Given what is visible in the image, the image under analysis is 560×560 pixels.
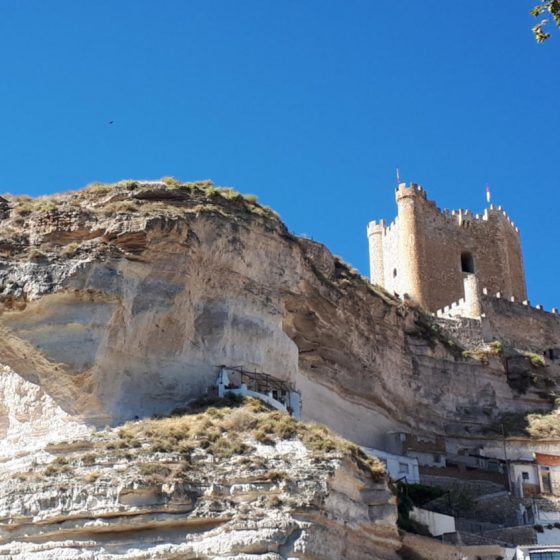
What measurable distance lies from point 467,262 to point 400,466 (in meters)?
21.0

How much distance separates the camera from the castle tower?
53906 mm

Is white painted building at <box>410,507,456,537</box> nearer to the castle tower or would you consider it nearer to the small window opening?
the castle tower

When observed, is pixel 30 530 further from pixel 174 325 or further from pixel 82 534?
pixel 174 325

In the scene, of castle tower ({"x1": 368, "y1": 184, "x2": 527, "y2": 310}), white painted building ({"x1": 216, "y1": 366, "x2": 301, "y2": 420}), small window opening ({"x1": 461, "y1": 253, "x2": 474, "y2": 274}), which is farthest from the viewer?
small window opening ({"x1": 461, "y1": 253, "x2": 474, "y2": 274})

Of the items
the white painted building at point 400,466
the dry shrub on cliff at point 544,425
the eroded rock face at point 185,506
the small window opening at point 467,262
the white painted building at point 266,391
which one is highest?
the small window opening at point 467,262

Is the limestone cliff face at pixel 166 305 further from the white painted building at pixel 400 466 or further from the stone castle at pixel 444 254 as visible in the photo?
the stone castle at pixel 444 254

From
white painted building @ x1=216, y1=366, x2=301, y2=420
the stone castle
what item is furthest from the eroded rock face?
the stone castle

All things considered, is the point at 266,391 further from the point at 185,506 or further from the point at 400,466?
the point at 185,506

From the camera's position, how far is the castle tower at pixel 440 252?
177ft

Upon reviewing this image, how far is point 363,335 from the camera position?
129 feet

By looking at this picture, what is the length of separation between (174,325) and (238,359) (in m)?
2.04

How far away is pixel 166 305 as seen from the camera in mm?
31125

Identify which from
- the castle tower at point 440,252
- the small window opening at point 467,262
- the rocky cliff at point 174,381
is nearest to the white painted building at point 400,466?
the rocky cliff at point 174,381

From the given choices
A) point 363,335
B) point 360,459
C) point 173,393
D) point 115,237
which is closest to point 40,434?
point 173,393
